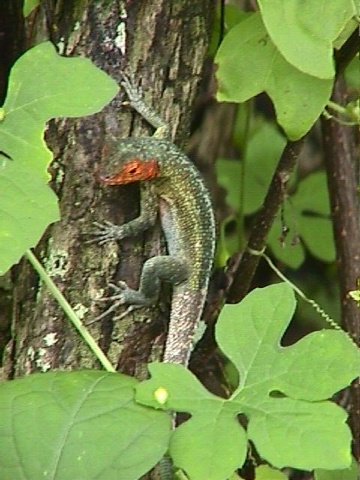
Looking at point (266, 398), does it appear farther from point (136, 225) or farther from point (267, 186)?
point (267, 186)

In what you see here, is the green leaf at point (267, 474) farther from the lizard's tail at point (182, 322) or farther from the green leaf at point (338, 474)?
the lizard's tail at point (182, 322)

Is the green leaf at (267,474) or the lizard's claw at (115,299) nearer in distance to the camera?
the lizard's claw at (115,299)

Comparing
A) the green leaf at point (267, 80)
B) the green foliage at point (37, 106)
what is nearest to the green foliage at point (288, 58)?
the green leaf at point (267, 80)

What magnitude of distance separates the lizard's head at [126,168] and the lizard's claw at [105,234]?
11 centimetres

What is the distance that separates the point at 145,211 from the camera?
2.25 meters

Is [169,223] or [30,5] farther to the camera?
[169,223]

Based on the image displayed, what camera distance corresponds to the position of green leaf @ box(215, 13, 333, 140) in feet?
6.65

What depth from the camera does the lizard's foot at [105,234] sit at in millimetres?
2080

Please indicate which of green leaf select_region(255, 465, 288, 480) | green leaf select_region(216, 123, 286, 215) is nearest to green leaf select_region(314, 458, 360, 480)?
green leaf select_region(255, 465, 288, 480)

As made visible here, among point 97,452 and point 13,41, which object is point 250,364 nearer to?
point 97,452

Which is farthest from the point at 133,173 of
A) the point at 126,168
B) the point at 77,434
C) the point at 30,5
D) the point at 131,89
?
the point at 77,434

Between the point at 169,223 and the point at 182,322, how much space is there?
27 centimetres

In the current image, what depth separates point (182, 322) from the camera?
241 cm

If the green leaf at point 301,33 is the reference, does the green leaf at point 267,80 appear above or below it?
below
